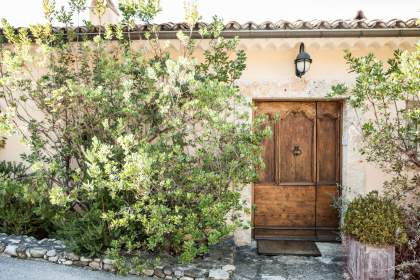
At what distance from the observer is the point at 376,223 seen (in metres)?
4.51

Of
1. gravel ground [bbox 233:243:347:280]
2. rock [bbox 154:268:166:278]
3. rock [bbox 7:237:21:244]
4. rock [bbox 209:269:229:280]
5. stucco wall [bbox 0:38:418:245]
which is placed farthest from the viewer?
stucco wall [bbox 0:38:418:245]

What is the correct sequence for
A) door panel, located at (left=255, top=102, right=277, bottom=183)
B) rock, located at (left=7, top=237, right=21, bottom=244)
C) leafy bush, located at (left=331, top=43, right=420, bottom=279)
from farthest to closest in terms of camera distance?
1. door panel, located at (left=255, top=102, right=277, bottom=183)
2. rock, located at (left=7, top=237, right=21, bottom=244)
3. leafy bush, located at (left=331, top=43, right=420, bottom=279)

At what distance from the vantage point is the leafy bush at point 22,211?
16.8ft

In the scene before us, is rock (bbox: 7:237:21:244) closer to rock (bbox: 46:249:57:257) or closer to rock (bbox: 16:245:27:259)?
rock (bbox: 16:245:27:259)

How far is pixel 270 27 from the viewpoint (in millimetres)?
5336

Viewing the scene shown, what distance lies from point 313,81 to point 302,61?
473mm

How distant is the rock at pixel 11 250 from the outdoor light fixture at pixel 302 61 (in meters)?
4.64

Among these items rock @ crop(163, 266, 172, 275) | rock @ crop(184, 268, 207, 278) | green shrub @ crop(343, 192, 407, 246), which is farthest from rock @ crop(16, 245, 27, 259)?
green shrub @ crop(343, 192, 407, 246)

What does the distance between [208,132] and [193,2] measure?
178cm

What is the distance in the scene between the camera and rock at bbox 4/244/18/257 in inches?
192

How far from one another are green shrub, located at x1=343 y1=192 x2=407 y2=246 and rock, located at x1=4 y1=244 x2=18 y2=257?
4.28 meters

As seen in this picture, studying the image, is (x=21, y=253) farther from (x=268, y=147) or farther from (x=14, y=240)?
(x=268, y=147)

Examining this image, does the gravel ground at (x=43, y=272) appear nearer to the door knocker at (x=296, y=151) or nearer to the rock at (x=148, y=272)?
the rock at (x=148, y=272)

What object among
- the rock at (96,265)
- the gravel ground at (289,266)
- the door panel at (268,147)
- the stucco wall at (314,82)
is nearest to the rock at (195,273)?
the gravel ground at (289,266)
